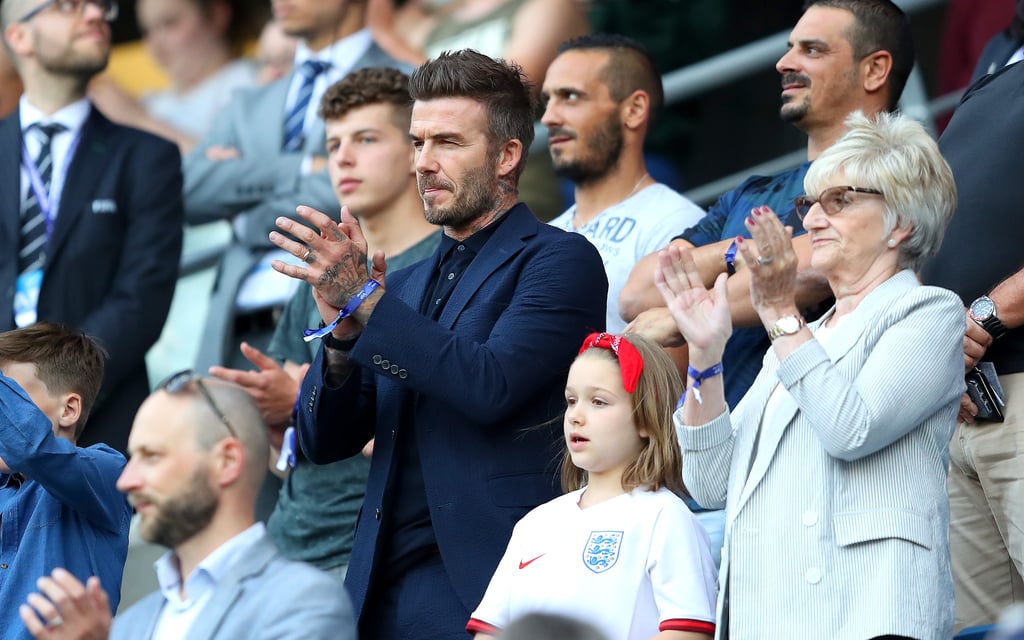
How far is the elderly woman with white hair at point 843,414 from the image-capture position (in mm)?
2996

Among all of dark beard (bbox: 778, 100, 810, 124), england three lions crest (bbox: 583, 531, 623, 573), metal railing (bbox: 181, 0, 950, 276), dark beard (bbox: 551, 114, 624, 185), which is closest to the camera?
A: england three lions crest (bbox: 583, 531, 623, 573)

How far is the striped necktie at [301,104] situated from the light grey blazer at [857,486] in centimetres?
389

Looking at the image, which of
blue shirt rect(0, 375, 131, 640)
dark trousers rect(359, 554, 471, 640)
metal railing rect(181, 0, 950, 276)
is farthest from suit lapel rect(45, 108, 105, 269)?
dark trousers rect(359, 554, 471, 640)

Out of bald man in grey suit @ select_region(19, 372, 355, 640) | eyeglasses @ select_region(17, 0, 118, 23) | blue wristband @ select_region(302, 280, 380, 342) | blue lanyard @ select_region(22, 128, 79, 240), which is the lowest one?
bald man in grey suit @ select_region(19, 372, 355, 640)

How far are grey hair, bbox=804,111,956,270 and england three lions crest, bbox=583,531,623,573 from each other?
0.81 m

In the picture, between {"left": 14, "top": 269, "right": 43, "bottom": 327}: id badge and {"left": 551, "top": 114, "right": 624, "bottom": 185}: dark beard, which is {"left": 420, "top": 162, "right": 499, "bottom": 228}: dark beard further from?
{"left": 14, "top": 269, "right": 43, "bottom": 327}: id badge

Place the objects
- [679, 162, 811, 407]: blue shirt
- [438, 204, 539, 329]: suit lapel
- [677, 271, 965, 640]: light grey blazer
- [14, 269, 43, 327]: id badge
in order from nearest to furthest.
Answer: [677, 271, 965, 640]: light grey blazer
[438, 204, 539, 329]: suit lapel
[679, 162, 811, 407]: blue shirt
[14, 269, 43, 327]: id badge

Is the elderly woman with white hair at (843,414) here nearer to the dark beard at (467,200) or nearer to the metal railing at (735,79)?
the dark beard at (467,200)

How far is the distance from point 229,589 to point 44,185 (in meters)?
4.13

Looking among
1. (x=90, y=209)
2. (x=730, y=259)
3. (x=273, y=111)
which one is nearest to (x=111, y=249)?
(x=90, y=209)

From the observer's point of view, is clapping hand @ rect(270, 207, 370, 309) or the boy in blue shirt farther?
the boy in blue shirt

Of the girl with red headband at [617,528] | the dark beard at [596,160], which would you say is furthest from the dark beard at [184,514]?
the dark beard at [596,160]

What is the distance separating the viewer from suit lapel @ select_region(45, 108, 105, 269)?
659cm

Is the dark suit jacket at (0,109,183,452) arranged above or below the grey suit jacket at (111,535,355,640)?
above
